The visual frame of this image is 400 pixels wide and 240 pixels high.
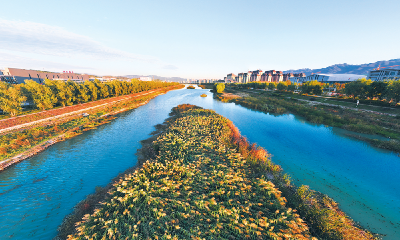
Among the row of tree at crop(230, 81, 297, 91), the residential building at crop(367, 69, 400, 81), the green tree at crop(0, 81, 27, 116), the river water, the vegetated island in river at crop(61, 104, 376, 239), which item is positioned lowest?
the river water

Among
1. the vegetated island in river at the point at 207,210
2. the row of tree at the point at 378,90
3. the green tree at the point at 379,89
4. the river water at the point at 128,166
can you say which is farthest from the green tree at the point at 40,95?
the green tree at the point at 379,89

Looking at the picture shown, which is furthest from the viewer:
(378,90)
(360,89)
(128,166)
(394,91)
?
(360,89)

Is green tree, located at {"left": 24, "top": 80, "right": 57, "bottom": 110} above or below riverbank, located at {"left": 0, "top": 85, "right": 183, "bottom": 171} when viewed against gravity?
above

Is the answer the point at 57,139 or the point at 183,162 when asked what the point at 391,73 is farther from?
the point at 57,139

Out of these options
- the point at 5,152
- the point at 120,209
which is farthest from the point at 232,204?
the point at 5,152

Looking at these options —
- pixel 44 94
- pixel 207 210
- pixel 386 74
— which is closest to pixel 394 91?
pixel 207 210

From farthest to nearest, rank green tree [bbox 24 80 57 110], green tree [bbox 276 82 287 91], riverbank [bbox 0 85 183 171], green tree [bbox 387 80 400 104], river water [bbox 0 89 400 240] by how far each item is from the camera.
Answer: green tree [bbox 276 82 287 91] < green tree [bbox 24 80 57 110] < green tree [bbox 387 80 400 104] < riverbank [bbox 0 85 183 171] < river water [bbox 0 89 400 240]

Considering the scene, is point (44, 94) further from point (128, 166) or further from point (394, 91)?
point (394, 91)

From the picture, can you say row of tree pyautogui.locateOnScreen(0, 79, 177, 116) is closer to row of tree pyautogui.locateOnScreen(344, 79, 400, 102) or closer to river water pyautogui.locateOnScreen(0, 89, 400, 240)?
river water pyautogui.locateOnScreen(0, 89, 400, 240)

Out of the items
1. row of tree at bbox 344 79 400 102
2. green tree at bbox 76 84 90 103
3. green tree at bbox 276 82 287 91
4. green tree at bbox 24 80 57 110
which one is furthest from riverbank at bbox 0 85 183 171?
green tree at bbox 276 82 287 91
